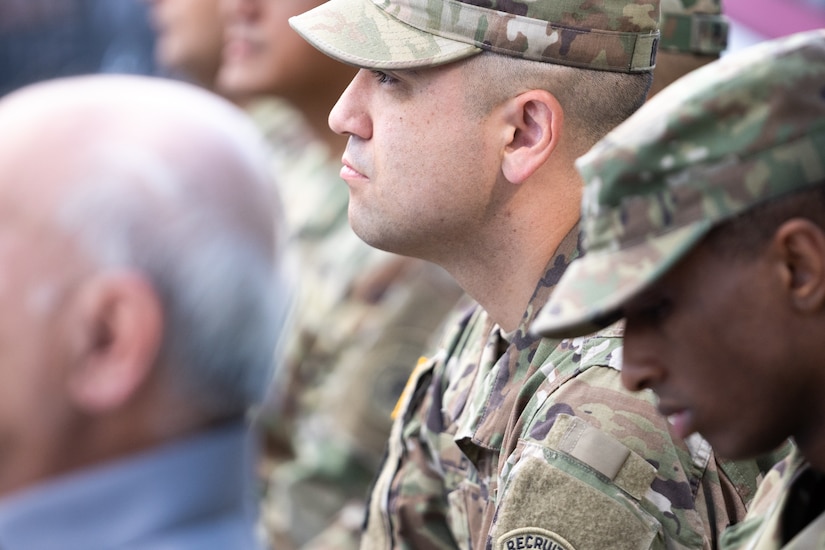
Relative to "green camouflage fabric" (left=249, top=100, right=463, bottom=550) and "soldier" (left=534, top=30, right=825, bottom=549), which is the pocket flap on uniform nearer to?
"soldier" (left=534, top=30, right=825, bottom=549)

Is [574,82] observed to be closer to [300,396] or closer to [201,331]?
[201,331]

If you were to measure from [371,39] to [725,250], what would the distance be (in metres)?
0.90

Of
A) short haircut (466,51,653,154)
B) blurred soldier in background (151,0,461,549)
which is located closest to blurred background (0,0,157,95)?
blurred soldier in background (151,0,461,549)

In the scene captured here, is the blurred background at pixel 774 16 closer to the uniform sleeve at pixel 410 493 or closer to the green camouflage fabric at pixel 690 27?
the green camouflage fabric at pixel 690 27

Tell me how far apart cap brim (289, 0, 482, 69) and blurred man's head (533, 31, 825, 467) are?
2.20 ft

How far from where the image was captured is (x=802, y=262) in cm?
129

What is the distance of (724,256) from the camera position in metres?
1.32

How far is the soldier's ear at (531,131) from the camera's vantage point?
1991mm

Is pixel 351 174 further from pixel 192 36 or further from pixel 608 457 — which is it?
pixel 192 36

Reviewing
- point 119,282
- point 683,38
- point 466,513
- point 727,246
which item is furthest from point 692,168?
point 683,38

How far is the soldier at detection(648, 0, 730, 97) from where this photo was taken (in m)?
2.64

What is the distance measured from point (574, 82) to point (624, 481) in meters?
0.68

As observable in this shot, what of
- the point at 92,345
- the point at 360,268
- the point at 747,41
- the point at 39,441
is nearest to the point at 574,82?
the point at 92,345

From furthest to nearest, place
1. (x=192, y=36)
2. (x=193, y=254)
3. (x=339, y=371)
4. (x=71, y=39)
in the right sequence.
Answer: (x=71, y=39), (x=192, y=36), (x=339, y=371), (x=193, y=254)
